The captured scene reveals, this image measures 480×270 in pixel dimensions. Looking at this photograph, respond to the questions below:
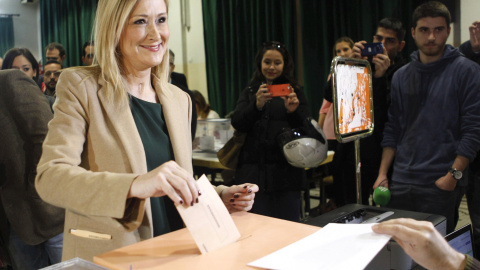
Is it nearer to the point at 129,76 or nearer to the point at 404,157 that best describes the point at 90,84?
the point at 129,76

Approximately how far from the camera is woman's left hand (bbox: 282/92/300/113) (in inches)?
104

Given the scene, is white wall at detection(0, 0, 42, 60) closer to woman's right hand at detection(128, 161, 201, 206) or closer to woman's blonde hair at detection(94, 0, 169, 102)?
woman's blonde hair at detection(94, 0, 169, 102)

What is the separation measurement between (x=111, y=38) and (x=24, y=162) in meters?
0.98

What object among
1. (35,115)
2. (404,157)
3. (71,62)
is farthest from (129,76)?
(71,62)

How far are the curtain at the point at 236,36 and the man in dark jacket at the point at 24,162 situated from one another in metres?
3.93

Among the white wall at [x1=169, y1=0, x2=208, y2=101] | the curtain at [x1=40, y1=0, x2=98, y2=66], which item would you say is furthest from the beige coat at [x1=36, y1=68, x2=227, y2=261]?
the curtain at [x1=40, y1=0, x2=98, y2=66]

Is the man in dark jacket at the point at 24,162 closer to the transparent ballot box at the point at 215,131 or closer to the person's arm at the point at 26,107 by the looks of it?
the person's arm at the point at 26,107

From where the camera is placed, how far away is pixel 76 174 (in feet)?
2.95

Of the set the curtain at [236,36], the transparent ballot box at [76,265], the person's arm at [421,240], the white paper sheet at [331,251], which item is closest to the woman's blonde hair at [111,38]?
the transparent ballot box at [76,265]

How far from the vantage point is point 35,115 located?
1762 mm

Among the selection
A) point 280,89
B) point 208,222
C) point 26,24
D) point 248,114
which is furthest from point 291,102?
point 26,24

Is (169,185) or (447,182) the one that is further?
(447,182)

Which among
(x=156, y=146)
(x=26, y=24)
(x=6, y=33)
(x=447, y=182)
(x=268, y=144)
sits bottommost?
(x=447, y=182)

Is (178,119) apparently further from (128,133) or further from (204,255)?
(204,255)
